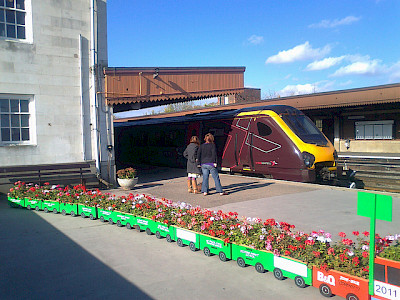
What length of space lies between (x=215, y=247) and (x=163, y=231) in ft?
4.26

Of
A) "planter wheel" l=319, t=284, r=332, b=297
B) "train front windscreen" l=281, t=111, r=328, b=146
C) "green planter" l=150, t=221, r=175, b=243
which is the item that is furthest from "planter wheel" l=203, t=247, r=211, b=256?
"train front windscreen" l=281, t=111, r=328, b=146

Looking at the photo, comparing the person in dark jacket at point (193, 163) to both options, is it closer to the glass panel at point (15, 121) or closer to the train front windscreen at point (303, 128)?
the train front windscreen at point (303, 128)

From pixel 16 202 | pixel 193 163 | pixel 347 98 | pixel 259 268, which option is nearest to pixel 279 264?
pixel 259 268

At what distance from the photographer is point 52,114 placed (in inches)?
451

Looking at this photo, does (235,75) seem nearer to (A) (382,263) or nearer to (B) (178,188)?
(B) (178,188)

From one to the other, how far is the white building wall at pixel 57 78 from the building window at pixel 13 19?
0.66 feet

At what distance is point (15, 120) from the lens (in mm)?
10938

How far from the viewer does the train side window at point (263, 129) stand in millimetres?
12461

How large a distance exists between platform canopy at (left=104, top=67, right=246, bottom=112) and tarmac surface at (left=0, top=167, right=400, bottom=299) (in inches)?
207

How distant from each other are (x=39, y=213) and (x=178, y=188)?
14.7 feet

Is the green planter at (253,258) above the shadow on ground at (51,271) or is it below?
above

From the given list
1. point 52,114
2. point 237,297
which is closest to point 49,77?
point 52,114

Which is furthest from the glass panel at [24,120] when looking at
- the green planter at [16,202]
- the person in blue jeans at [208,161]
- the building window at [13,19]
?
the person in blue jeans at [208,161]

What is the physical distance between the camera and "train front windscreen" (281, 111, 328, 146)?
11.9 metres
